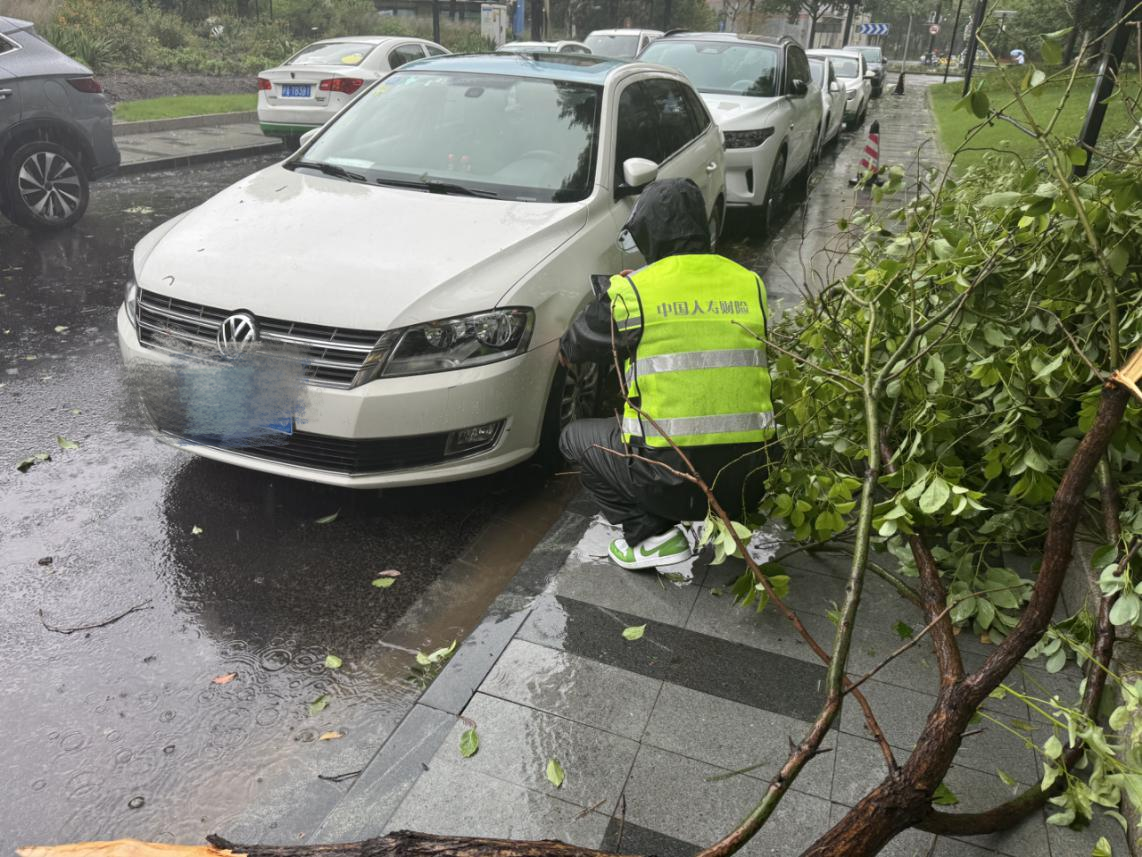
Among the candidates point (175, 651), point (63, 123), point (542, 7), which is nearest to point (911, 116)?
point (542, 7)

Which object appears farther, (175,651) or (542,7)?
(542,7)

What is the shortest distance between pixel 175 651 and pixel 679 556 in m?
1.88

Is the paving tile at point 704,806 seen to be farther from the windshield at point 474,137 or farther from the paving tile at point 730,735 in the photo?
the windshield at point 474,137

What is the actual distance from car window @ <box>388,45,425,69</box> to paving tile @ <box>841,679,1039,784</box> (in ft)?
40.8

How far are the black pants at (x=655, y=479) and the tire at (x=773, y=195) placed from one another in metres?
6.07

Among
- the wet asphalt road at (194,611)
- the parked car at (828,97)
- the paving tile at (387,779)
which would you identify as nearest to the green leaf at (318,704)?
the wet asphalt road at (194,611)

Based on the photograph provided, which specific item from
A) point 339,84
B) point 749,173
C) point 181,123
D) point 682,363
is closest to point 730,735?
point 682,363

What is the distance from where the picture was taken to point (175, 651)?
318cm

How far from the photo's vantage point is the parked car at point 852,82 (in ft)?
60.7

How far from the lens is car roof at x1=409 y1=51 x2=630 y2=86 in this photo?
205 inches

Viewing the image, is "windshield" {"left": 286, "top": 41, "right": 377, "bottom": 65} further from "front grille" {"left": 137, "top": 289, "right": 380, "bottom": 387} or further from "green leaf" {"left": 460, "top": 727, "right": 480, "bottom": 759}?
"green leaf" {"left": 460, "top": 727, "right": 480, "bottom": 759}

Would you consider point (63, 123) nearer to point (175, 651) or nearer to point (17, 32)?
point (17, 32)

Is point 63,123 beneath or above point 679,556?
above

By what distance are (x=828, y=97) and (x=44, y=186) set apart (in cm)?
1101
